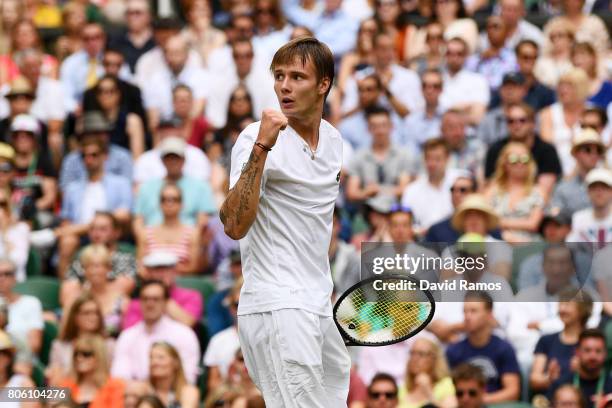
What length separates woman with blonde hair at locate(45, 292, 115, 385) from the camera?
1105cm

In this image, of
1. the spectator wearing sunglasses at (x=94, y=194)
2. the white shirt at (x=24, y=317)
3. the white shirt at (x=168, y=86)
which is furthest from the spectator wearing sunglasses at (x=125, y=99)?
the white shirt at (x=24, y=317)

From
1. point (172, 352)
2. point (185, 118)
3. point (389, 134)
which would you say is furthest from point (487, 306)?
point (185, 118)

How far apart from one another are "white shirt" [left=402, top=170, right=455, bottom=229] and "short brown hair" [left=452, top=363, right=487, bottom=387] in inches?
104

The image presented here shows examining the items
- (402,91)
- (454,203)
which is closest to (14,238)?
(454,203)

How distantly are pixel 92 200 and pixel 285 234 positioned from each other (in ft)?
23.2

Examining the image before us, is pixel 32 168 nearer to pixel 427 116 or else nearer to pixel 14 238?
pixel 14 238

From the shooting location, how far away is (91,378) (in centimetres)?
1065

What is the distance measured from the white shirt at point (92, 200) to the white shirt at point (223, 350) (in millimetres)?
2400

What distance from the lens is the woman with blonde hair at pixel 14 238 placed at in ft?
40.4

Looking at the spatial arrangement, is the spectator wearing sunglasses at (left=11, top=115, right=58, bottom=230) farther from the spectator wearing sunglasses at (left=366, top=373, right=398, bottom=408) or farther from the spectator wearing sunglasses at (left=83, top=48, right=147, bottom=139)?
the spectator wearing sunglasses at (left=366, top=373, right=398, bottom=408)

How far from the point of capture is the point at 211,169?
13.3 metres

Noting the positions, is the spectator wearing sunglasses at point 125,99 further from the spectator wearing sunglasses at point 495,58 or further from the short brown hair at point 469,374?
the short brown hair at point 469,374

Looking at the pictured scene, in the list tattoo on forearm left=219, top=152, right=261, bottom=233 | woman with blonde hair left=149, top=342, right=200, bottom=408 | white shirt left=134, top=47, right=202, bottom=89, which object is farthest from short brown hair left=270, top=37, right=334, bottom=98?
white shirt left=134, top=47, right=202, bottom=89

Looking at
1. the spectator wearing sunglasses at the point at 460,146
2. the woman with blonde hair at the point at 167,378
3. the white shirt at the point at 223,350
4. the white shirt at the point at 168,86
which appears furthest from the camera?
the white shirt at the point at 168,86
